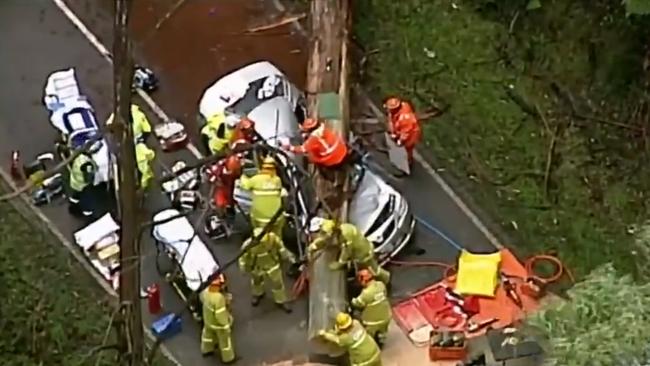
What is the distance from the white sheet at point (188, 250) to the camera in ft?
50.9

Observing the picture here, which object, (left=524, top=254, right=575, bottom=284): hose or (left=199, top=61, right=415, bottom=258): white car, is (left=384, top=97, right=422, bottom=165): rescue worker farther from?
(left=524, top=254, right=575, bottom=284): hose

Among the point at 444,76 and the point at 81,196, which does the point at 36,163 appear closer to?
the point at 81,196

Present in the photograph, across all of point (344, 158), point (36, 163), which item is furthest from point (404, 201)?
point (36, 163)

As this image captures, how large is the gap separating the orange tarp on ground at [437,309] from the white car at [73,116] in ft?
10.6

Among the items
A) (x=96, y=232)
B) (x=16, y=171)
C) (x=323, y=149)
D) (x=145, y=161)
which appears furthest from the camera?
(x=16, y=171)

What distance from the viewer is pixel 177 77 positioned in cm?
→ 1839

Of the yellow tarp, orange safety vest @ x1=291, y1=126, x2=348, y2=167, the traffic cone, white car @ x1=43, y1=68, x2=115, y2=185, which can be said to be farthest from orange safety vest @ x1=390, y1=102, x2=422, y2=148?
the traffic cone

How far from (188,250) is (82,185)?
1667 millimetres

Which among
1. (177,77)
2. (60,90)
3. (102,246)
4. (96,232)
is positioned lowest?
(102,246)

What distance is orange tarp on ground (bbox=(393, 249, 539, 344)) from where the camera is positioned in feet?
52.0

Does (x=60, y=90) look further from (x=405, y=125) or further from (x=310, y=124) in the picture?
(x=405, y=125)

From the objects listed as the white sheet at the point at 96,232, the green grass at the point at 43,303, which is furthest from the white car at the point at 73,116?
the green grass at the point at 43,303

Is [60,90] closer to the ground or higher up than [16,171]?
higher up

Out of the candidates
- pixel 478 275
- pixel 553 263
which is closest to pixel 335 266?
pixel 478 275
